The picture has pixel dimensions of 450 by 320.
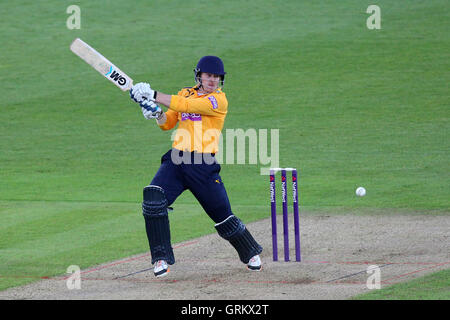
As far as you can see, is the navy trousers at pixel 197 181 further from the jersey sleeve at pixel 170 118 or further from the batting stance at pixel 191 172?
the jersey sleeve at pixel 170 118

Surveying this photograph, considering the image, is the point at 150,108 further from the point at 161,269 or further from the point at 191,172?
the point at 161,269

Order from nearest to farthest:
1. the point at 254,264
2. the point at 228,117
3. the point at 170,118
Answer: the point at 254,264
the point at 170,118
the point at 228,117

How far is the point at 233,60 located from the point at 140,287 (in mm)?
14093

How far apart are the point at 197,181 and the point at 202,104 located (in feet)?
2.45

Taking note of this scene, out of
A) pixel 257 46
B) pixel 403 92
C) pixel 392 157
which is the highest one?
pixel 257 46

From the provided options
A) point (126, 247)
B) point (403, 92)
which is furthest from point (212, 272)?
point (403, 92)

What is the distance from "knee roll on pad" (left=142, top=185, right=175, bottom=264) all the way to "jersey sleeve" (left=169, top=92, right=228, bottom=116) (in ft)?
2.65

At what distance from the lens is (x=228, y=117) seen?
18.2 m

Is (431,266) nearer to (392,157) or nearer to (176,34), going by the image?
(392,157)

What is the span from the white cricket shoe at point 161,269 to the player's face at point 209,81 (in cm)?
178

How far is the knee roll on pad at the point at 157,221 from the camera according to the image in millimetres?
8336

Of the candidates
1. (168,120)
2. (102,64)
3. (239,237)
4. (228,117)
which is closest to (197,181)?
(239,237)

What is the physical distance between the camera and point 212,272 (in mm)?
8508

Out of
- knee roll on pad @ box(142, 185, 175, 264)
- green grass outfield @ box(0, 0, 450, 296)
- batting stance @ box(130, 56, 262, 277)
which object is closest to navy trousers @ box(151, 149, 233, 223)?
batting stance @ box(130, 56, 262, 277)
